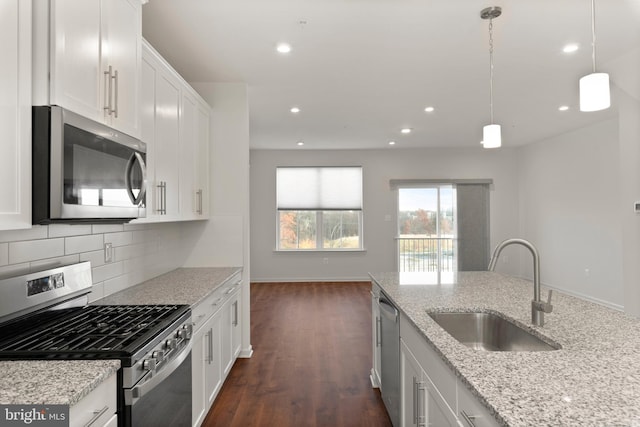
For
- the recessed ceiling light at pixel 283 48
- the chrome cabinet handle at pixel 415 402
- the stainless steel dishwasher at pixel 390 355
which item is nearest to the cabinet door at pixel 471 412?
the chrome cabinet handle at pixel 415 402

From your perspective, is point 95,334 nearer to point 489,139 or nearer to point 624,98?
point 489,139

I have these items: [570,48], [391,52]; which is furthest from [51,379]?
[570,48]

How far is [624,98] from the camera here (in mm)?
3449

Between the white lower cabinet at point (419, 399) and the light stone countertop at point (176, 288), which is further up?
the light stone countertop at point (176, 288)

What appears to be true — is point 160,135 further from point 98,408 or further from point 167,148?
point 98,408

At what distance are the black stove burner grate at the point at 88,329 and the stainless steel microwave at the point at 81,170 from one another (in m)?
0.45

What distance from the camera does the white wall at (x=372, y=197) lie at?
7.48 meters

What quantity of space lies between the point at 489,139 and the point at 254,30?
6.21ft

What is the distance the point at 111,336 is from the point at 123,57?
4.38 ft

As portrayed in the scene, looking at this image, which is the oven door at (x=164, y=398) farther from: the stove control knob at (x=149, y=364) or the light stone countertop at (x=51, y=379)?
the light stone countertop at (x=51, y=379)

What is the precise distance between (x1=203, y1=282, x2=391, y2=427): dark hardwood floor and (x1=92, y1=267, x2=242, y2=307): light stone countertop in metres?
0.87

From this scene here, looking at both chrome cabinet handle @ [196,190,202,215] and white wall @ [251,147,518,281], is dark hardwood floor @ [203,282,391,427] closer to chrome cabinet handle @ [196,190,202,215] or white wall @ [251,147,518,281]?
chrome cabinet handle @ [196,190,202,215]

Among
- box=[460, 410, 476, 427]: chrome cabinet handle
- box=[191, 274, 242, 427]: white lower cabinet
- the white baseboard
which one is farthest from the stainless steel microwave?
the white baseboard

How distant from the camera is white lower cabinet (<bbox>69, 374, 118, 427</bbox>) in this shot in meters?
1.02
